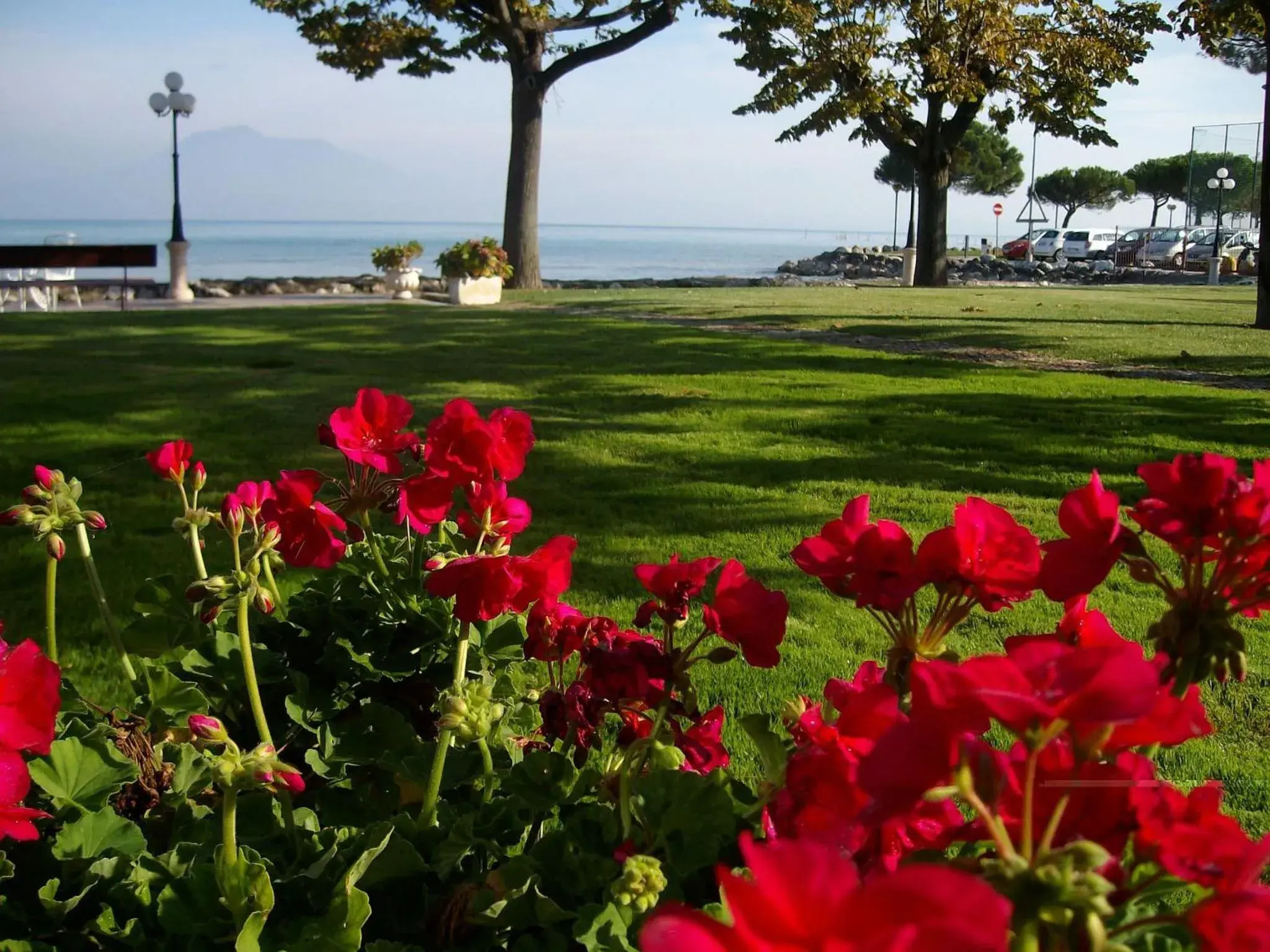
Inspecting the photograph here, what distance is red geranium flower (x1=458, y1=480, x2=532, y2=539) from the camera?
4.47ft

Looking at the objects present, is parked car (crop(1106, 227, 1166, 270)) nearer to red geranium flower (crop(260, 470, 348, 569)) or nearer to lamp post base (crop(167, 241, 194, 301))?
lamp post base (crop(167, 241, 194, 301))

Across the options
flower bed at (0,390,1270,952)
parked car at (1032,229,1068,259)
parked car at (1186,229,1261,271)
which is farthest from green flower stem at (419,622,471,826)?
parked car at (1032,229,1068,259)

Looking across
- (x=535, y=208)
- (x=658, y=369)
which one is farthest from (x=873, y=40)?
(x=658, y=369)

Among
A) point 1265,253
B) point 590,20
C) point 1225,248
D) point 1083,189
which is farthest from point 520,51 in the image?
point 1083,189

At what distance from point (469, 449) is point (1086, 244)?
5185cm

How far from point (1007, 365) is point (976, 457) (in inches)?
162

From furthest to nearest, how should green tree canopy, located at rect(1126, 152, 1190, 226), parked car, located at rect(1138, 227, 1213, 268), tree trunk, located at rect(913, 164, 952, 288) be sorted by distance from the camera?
1. green tree canopy, located at rect(1126, 152, 1190, 226)
2. parked car, located at rect(1138, 227, 1213, 268)
3. tree trunk, located at rect(913, 164, 952, 288)

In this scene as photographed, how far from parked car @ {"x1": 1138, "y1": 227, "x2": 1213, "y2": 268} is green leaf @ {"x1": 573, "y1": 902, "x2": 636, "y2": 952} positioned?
42.5m

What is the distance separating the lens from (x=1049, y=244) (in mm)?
49781

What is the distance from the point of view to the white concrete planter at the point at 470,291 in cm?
1747

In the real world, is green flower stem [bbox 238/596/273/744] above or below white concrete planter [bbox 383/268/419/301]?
below

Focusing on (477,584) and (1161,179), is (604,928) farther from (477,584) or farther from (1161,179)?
(1161,179)

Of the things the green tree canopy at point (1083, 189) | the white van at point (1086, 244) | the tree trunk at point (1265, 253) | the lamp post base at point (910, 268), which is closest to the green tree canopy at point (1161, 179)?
the green tree canopy at point (1083, 189)

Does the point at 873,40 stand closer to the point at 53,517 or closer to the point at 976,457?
the point at 976,457
